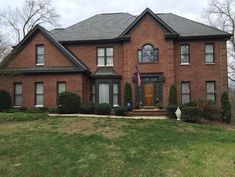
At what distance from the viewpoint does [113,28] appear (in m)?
31.4

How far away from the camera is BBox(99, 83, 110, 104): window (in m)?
28.7

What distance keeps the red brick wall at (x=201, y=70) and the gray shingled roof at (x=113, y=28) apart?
1061 millimetres

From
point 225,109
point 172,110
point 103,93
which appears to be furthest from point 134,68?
point 225,109

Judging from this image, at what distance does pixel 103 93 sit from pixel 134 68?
127 inches

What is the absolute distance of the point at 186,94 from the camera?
94.3 ft

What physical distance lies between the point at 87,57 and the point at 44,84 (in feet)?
14.3

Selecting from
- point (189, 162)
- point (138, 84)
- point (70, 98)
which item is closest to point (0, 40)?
point (70, 98)

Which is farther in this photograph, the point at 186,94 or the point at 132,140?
the point at 186,94

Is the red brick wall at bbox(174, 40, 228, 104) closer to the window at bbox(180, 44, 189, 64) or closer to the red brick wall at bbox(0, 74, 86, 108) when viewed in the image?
the window at bbox(180, 44, 189, 64)

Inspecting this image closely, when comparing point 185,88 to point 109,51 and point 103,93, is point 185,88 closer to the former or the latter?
point 103,93

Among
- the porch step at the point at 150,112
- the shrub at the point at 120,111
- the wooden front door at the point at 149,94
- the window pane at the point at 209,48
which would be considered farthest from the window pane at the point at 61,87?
the window pane at the point at 209,48

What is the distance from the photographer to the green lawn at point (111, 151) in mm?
11086

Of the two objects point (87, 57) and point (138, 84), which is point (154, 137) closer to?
point (138, 84)

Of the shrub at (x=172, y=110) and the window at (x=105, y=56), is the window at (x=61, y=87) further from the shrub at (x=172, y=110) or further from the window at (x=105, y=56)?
the shrub at (x=172, y=110)
